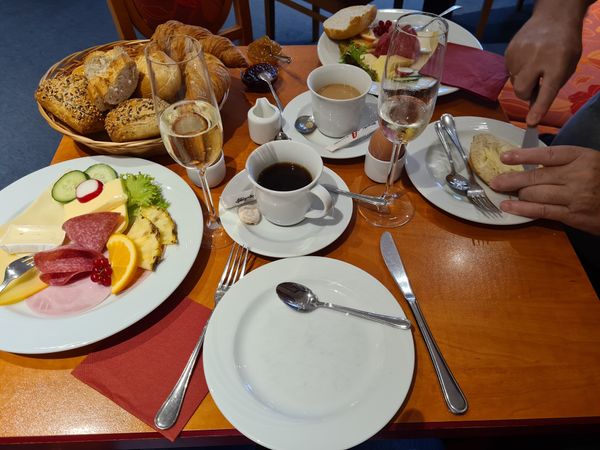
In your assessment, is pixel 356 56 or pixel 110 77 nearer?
pixel 110 77

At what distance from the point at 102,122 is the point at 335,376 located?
970mm

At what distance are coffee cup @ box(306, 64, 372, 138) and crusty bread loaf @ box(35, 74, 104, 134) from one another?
2.04 ft

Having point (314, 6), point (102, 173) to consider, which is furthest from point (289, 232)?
point (314, 6)

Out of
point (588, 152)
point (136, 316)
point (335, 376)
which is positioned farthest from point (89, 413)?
point (588, 152)

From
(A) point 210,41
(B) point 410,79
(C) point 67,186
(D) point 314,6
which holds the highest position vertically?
(B) point 410,79

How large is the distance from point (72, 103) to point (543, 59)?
4.43 feet

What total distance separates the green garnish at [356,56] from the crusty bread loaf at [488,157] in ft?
1.66

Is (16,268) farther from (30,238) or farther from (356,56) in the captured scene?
(356,56)

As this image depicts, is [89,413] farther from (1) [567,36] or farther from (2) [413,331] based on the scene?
(1) [567,36]

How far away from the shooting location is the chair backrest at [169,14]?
73.2 inches

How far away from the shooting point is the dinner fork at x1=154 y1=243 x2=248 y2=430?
2.38 feet

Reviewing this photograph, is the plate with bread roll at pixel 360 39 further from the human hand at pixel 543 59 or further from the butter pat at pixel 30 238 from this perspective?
the butter pat at pixel 30 238

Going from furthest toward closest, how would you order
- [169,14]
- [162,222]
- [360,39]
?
Answer: [169,14]
[360,39]
[162,222]

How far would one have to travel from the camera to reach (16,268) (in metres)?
0.88
